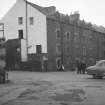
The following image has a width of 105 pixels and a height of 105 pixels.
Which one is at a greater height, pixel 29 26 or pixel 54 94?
pixel 29 26

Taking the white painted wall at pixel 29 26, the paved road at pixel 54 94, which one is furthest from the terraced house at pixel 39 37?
the paved road at pixel 54 94

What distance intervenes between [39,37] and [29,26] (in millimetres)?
3118

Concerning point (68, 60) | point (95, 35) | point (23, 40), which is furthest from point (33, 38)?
point (95, 35)

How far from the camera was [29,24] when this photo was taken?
1853 inches

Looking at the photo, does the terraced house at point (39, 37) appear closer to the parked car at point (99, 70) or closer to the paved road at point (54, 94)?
the parked car at point (99, 70)

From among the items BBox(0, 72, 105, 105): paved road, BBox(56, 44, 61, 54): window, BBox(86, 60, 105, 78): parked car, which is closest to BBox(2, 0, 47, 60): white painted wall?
BBox(56, 44, 61, 54): window

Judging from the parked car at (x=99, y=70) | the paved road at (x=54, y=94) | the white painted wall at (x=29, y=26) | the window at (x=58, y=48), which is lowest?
the paved road at (x=54, y=94)

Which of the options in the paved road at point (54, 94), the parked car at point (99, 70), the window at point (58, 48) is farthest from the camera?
the window at point (58, 48)

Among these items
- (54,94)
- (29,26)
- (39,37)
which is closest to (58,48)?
(39,37)

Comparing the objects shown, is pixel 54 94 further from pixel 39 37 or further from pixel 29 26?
pixel 29 26

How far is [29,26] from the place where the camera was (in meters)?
47.1

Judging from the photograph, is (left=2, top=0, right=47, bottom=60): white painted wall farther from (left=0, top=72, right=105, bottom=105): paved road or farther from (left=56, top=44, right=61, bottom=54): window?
(left=0, top=72, right=105, bottom=105): paved road

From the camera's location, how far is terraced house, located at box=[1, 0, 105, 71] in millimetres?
45100

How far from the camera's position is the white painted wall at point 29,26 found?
4543cm
